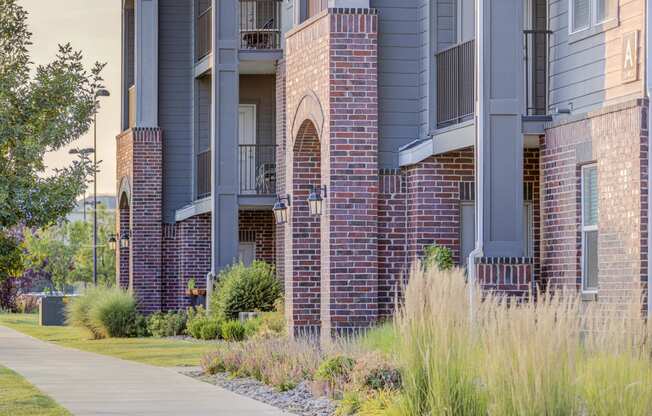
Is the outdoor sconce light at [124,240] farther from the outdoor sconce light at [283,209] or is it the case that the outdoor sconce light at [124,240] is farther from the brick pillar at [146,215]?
the outdoor sconce light at [283,209]

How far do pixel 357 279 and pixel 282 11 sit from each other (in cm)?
1121

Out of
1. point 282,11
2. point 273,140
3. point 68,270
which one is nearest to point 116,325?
point 273,140

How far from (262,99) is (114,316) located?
668 centimetres

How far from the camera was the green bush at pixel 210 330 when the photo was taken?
2972 centimetres

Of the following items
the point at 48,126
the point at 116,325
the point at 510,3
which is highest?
the point at 510,3

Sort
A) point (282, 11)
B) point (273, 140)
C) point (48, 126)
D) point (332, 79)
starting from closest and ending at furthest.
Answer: point (48, 126) → point (332, 79) → point (282, 11) → point (273, 140)

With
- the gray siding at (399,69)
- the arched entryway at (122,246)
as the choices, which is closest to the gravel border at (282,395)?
the gray siding at (399,69)

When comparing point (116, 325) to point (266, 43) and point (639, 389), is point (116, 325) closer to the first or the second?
point (266, 43)

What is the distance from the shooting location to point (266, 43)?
33.5 meters

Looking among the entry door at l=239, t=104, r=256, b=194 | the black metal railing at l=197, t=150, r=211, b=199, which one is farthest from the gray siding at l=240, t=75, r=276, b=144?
the black metal railing at l=197, t=150, r=211, b=199

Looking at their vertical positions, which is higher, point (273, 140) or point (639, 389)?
point (273, 140)

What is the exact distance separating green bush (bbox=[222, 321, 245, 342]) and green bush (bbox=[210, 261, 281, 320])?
4.52 ft

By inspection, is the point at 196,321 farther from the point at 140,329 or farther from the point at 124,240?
the point at 124,240

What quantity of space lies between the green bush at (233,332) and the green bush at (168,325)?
20.6ft
